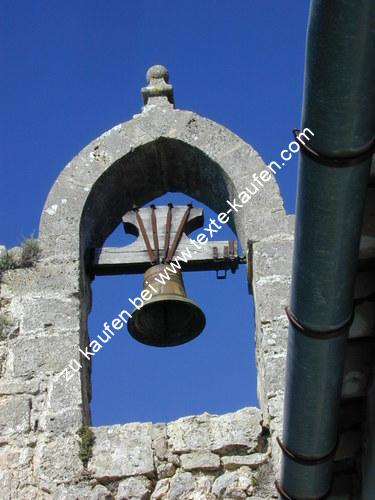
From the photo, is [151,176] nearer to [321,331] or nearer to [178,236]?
[178,236]

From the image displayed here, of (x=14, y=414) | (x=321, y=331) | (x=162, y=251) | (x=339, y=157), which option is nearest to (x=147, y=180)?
(x=162, y=251)

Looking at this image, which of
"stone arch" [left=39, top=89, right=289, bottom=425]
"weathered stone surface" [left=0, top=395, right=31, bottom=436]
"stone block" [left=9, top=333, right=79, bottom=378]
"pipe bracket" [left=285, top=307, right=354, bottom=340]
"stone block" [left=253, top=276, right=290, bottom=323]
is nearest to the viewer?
"pipe bracket" [left=285, top=307, right=354, bottom=340]

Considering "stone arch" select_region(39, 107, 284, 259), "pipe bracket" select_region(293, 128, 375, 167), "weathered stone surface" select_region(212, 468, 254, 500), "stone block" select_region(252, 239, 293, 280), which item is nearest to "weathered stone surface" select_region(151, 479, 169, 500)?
"weathered stone surface" select_region(212, 468, 254, 500)

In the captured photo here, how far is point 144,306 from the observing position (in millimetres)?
5477

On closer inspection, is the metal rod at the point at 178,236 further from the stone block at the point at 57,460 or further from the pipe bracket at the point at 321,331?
the pipe bracket at the point at 321,331

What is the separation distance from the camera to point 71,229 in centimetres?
581

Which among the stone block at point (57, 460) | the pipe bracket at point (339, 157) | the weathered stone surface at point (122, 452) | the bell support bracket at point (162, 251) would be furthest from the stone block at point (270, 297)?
the pipe bracket at point (339, 157)

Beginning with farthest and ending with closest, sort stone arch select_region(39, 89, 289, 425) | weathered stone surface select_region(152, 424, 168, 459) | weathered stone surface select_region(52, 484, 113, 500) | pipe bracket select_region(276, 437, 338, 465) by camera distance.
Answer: stone arch select_region(39, 89, 289, 425) < weathered stone surface select_region(152, 424, 168, 459) < weathered stone surface select_region(52, 484, 113, 500) < pipe bracket select_region(276, 437, 338, 465)

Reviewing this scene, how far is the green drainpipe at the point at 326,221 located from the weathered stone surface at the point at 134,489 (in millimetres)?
1173

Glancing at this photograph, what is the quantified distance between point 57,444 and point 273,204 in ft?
6.57

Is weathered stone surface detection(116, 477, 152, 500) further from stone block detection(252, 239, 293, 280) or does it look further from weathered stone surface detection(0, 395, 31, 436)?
stone block detection(252, 239, 293, 280)

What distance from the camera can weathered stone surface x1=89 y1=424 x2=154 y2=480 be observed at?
15.2ft

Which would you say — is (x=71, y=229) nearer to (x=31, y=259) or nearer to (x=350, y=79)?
(x=31, y=259)

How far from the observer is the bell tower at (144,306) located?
4637mm
